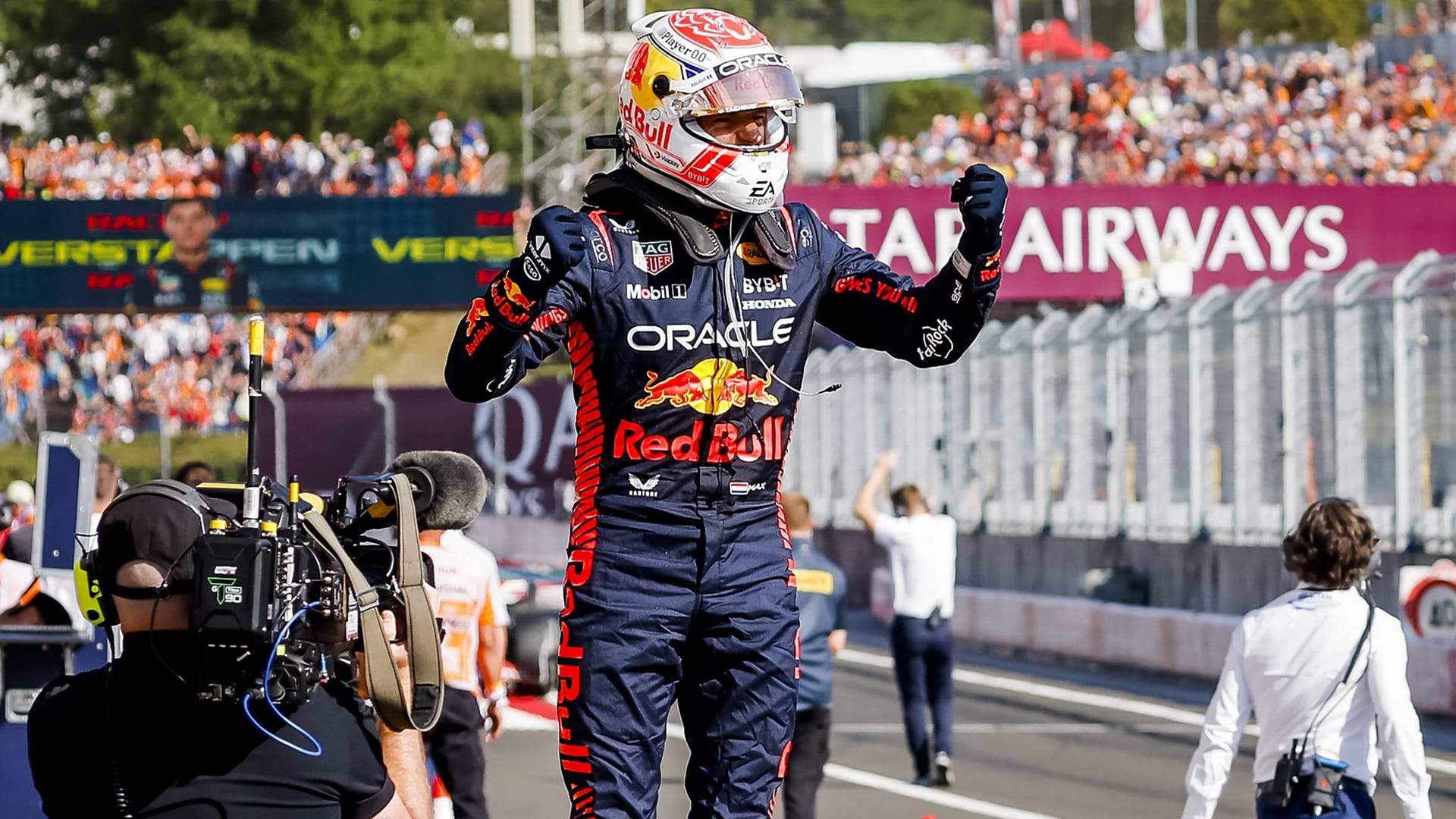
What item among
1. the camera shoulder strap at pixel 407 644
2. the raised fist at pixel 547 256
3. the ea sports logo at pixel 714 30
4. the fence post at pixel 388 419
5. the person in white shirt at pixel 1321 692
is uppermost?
the ea sports logo at pixel 714 30

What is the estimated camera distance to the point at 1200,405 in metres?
19.1

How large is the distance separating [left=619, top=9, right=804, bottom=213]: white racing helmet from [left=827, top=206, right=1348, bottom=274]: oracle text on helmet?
26.8 metres

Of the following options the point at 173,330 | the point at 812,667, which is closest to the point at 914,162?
the point at 173,330

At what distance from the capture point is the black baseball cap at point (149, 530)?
441cm

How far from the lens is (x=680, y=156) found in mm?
4730

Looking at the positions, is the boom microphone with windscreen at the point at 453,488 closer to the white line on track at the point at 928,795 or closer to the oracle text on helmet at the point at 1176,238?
the white line on track at the point at 928,795

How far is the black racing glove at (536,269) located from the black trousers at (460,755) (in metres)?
4.30

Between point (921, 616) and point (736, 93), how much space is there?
888 centimetres

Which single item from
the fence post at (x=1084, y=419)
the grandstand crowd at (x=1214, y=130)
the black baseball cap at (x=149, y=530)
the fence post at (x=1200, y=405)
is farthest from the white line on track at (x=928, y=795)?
the grandstand crowd at (x=1214, y=130)

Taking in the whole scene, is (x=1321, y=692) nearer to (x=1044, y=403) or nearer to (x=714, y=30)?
(x=714, y=30)

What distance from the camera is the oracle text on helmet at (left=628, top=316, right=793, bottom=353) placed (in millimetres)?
4672

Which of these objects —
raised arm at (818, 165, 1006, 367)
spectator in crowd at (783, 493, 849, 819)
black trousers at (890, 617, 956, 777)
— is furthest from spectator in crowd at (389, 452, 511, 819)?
black trousers at (890, 617, 956, 777)

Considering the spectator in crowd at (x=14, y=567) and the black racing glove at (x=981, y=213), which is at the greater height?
the black racing glove at (x=981, y=213)

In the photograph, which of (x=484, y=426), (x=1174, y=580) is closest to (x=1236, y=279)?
(x=484, y=426)
